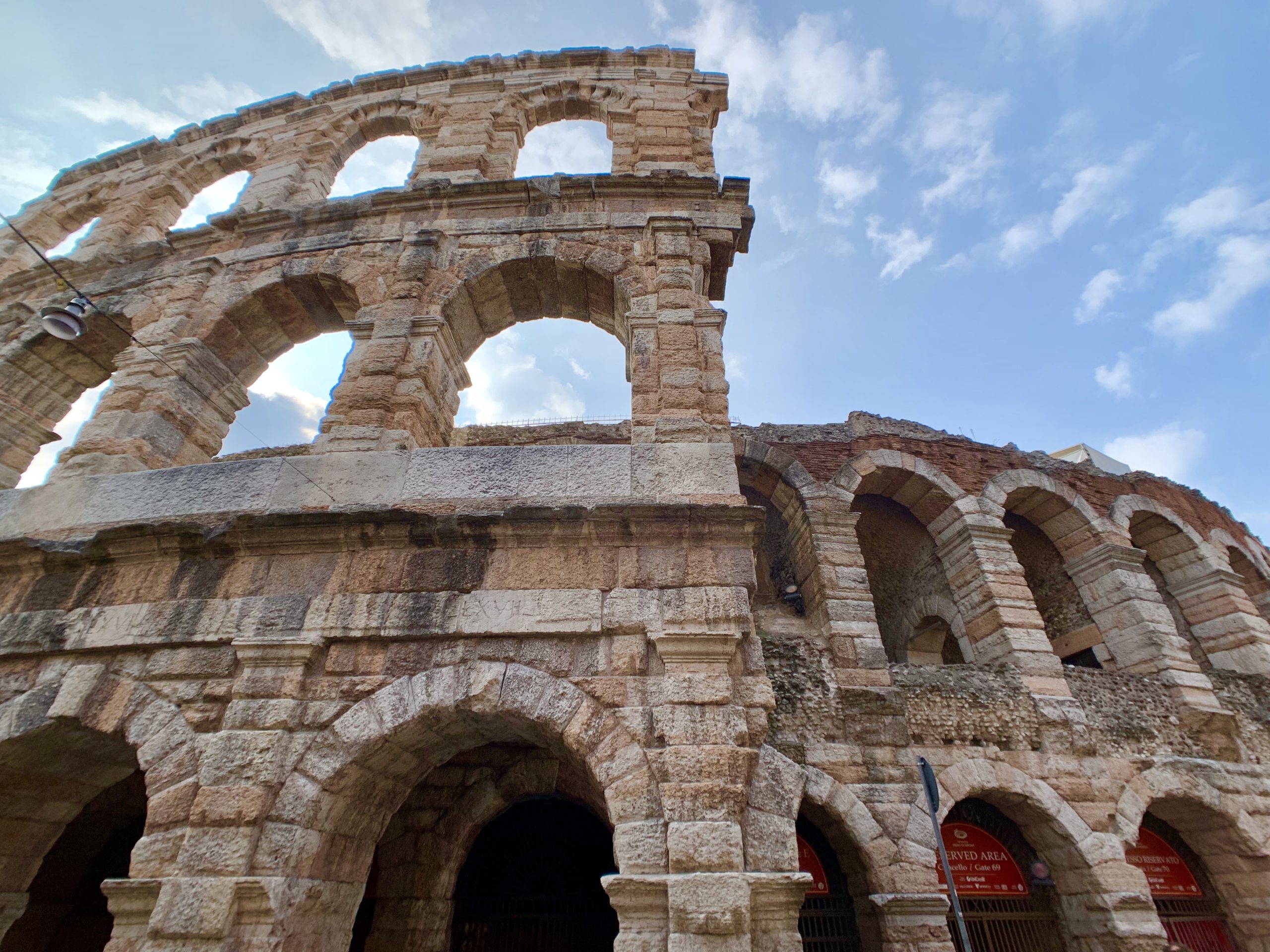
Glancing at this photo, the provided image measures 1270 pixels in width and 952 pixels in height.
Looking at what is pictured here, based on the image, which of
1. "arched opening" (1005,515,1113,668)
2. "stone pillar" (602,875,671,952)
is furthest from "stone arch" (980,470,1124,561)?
"stone pillar" (602,875,671,952)

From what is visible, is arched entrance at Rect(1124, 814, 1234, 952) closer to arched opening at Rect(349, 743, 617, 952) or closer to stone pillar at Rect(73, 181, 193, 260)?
arched opening at Rect(349, 743, 617, 952)

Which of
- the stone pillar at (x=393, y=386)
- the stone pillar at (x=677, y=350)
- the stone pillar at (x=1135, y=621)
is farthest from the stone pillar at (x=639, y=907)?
the stone pillar at (x=1135, y=621)

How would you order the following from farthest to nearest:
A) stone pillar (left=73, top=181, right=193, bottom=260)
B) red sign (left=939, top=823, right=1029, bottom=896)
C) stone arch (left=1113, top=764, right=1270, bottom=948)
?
stone pillar (left=73, top=181, right=193, bottom=260) → stone arch (left=1113, top=764, right=1270, bottom=948) → red sign (left=939, top=823, right=1029, bottom=896)

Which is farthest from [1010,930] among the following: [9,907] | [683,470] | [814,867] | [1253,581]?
[9,907]

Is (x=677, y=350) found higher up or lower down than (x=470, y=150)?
lower down

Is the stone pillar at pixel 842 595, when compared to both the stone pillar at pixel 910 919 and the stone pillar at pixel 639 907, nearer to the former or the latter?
the stone pillar at pixel 910 919

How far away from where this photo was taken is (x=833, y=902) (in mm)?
6523

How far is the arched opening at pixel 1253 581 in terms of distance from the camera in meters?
10.6

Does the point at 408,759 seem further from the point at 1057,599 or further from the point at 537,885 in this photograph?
the point at 1057,599

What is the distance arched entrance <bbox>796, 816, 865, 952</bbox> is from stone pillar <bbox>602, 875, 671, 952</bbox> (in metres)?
3.75

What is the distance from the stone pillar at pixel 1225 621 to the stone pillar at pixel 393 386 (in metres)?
11.1

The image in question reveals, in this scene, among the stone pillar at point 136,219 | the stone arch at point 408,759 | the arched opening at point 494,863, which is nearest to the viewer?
the stone arch at point 408,759

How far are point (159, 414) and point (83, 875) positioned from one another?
4418 mm

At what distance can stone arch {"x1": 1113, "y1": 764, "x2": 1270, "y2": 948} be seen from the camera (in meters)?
7.05
